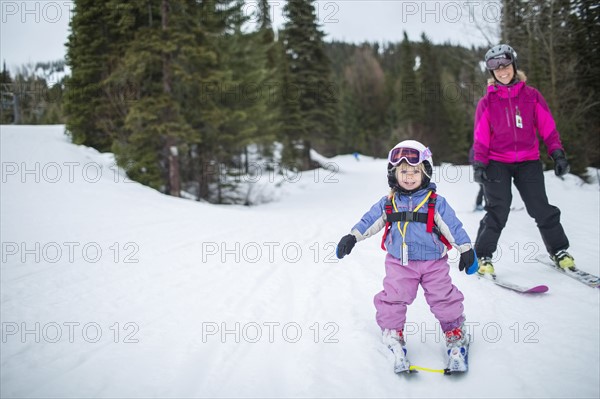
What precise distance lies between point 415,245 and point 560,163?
2.31 metres

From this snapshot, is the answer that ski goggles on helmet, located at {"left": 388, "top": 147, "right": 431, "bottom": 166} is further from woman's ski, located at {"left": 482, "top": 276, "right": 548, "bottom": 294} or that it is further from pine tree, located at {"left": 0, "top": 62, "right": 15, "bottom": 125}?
pine tree, located at {"left": 0, "top": 62, "right": 15, "bottom": 125}

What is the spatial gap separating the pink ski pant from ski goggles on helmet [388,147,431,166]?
0.78 metres

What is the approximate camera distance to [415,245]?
264 centimetres

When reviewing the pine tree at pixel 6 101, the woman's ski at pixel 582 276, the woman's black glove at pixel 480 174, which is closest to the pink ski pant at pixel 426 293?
the woman's black glove at pixel 480 174

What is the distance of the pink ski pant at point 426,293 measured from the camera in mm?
2594

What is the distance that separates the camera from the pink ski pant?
2594mm

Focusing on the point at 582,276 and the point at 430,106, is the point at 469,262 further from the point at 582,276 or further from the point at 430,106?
the point at 430,106

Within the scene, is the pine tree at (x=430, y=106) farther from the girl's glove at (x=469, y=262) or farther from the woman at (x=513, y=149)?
the girl's glove at (x=469, y=262)

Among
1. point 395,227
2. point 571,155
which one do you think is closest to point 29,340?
point 395,227

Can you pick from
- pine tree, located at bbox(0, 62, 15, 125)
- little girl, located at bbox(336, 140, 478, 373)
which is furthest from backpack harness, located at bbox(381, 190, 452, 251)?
pine tree, located at bbox(0, 62, 15, 125)

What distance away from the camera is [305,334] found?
296 cm

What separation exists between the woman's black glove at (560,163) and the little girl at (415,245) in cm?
198

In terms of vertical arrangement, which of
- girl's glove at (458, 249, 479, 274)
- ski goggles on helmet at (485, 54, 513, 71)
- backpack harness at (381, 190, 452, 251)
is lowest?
girl's glove at (458, 249, 479, 274)

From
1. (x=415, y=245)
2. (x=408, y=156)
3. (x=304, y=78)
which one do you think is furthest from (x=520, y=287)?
(x=304, y=78)
